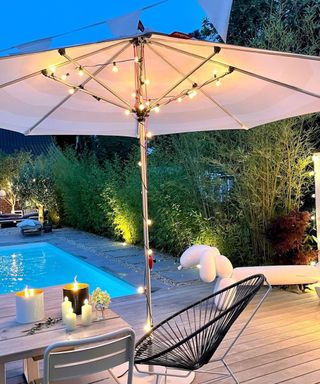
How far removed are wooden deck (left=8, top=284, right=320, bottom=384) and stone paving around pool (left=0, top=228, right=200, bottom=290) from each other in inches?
25.1

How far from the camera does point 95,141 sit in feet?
52.5

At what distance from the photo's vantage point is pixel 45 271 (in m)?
7.79

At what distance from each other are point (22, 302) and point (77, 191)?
9486 millimetres

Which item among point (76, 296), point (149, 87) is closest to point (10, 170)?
point (149, 87)

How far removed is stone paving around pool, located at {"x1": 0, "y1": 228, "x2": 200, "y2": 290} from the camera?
581cm

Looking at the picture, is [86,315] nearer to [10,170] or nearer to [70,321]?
[70,321]

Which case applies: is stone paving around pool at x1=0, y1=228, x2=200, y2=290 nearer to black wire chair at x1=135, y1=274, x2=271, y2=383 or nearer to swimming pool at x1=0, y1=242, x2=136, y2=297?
swimming pool at x1=0, y1=242, x2=136, y2=297

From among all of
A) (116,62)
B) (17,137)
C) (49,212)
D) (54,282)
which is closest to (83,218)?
(49,212)

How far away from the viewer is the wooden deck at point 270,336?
2.85 m

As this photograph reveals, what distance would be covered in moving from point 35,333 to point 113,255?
19.0 ft

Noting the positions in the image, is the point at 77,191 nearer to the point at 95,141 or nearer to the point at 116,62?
the point at 95,141

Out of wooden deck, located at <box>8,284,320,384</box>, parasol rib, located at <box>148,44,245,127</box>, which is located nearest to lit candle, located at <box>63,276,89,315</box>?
wooden deck, located at <box>8,284,320,384</box>

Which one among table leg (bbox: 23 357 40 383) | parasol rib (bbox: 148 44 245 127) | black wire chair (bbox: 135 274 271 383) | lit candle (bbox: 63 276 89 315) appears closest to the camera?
black wire chair (bbox: 135 274 271 383)

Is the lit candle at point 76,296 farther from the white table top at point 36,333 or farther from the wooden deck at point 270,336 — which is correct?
the wooden deck at point 270,336
